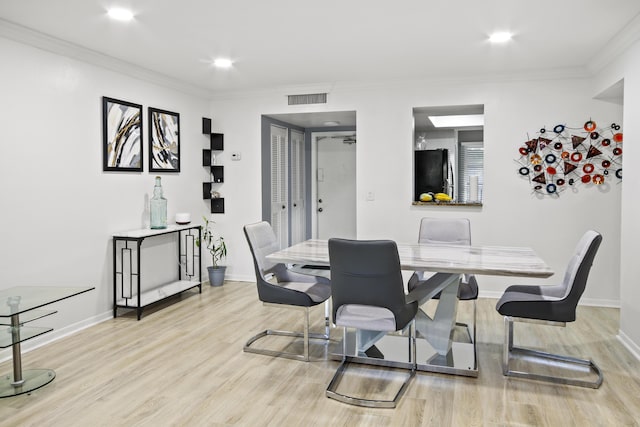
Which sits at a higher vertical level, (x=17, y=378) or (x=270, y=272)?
(x=270, y=272)

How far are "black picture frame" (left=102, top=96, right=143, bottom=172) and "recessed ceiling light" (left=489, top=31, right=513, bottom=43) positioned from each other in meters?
3.30

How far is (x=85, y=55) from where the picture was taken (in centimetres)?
410

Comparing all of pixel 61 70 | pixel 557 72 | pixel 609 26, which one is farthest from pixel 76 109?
pixel 557 72

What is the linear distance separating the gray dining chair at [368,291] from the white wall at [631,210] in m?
1.78

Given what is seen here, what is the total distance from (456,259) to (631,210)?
1488 mm

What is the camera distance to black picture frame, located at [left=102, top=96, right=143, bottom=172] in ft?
14.2

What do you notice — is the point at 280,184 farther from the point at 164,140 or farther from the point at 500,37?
the point at 500,37

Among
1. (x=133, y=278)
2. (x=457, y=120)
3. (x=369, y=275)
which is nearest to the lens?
(x=369, y=275)

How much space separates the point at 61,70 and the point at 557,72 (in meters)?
4.59

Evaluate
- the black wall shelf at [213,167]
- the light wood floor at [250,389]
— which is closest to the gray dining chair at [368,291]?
the light wood floor at [250,389]

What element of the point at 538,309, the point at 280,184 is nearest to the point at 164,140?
the point at 280,184

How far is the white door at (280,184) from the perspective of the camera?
6.36 metres

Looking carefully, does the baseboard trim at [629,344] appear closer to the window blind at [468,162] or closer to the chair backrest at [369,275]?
the chair backrest at [369,275]

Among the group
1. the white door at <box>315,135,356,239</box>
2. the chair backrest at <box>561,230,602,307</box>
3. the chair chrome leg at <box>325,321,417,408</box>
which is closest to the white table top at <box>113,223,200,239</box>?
the chair chrome leg at <box>325,321,417,408</box>
